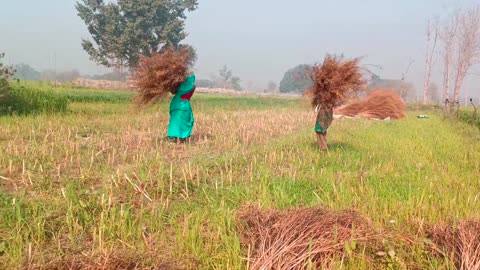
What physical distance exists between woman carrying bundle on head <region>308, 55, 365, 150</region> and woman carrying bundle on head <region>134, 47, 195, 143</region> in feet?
8.06

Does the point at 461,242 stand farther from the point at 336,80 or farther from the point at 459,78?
the point at 459,78

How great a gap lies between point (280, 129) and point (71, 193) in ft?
24.8

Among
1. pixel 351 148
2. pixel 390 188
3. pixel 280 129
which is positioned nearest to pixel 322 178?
pixel 390 188

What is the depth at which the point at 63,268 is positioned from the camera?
7.28 ft

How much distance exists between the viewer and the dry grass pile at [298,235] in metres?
2.47

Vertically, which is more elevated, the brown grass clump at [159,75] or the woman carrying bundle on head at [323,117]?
the brown grass clump at [159,75]

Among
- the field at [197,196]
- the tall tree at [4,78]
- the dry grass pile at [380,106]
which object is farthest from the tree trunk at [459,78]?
the tall tree at [4,78]

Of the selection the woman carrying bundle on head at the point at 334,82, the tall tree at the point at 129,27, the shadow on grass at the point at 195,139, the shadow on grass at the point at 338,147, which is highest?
the tall tree at the point at 129,27

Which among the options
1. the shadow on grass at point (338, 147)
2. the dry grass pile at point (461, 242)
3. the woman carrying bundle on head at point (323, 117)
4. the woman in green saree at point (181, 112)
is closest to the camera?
the dry grass pile at point (461, 242)

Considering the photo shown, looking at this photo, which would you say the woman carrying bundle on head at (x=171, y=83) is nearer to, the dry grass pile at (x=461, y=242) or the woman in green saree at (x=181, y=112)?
the woman in green saree at (x=181, y=112)

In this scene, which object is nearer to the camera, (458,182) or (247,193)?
(247,193)

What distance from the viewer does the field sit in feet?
8.55

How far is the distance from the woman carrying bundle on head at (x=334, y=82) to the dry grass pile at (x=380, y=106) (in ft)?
32.9

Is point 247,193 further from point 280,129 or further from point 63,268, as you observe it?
point 280,129
